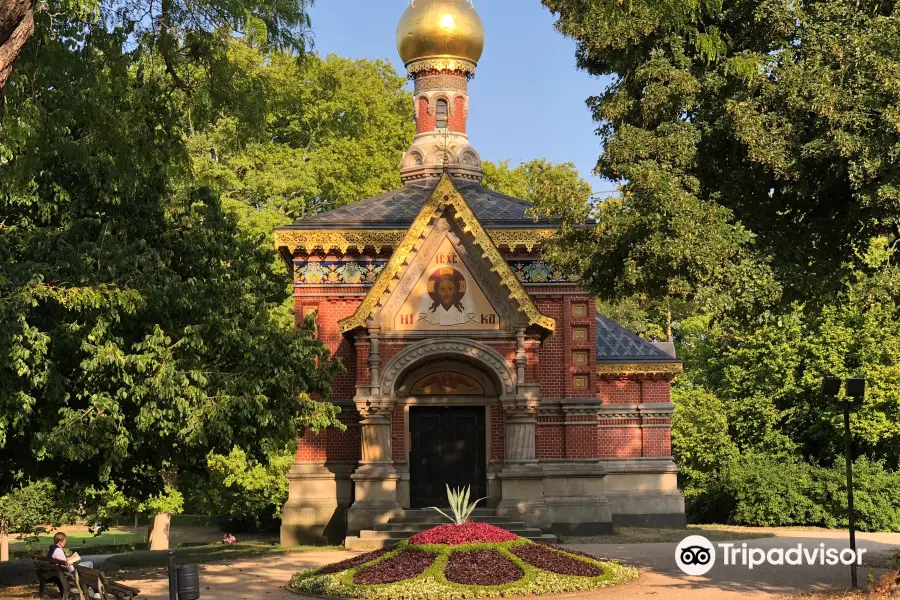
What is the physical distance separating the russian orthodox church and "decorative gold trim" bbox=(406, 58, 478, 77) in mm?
4304

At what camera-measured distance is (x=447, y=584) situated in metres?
17.2

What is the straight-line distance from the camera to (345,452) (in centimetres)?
2794

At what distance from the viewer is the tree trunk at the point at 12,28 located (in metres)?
9.16

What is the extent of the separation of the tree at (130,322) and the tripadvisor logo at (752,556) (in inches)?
277

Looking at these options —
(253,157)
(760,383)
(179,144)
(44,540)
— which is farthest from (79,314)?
(44,540)

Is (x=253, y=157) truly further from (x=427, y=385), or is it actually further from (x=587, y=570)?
(x=587, y=570)

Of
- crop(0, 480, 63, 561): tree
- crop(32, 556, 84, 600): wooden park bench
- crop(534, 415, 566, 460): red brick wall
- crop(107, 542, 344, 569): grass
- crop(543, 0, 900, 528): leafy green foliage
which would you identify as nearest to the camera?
crop(543, 0, 900, 528): leafy green foliage

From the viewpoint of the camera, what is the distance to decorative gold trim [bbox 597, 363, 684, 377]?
103 feet

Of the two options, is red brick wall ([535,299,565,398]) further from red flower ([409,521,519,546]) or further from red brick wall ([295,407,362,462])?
red flower ([409,521,519,546])

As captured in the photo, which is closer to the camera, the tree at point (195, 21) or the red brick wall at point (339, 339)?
the tree at point (195, 21)

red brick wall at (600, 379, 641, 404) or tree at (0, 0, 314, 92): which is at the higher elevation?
tree at (0, 0, 314, 92)

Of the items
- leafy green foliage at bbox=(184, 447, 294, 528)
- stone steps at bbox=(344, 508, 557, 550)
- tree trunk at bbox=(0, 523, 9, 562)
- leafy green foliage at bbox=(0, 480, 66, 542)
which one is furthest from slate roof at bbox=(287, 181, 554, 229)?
tree trunk at bbox=(0, 523, 9, 562)

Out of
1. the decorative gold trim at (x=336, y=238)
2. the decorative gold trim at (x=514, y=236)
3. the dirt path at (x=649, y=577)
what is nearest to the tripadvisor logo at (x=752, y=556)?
the dirt path at (x=649, y=577)

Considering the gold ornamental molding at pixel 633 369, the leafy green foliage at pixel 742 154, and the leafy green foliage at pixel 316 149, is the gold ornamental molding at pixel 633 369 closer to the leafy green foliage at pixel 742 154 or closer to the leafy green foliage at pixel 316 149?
the leafy green foliage at pixel 316 149
